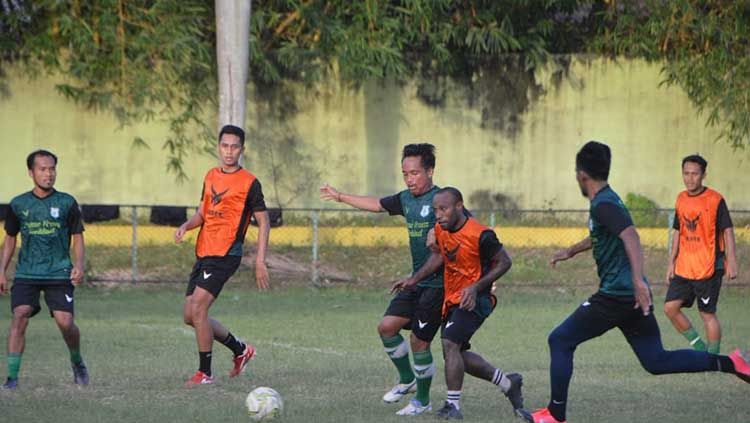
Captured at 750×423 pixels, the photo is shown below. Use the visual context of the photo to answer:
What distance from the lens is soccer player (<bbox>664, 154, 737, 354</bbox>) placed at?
1187 cm

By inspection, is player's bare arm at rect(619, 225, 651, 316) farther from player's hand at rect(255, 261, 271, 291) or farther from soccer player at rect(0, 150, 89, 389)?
soccer player at rect(0, 150, 89, 389)

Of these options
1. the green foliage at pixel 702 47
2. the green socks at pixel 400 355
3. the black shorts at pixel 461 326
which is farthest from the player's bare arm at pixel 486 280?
the green foliage at pixel 702 47

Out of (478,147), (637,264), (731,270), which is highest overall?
(478,147)

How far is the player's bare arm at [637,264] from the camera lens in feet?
24.6

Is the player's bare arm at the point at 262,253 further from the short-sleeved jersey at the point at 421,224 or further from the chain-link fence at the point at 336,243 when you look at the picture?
the chain-link fence at the point at 336,243

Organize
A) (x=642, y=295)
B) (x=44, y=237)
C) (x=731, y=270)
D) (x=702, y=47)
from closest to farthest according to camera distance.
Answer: (x=642, y=295) < (x=44, y=237) < (x=731, y=270) < (x=702, y=47)

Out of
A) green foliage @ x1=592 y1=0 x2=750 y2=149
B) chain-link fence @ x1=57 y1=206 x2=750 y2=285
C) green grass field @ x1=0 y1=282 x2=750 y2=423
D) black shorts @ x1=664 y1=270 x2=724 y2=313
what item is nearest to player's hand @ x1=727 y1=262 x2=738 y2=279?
black shorts @ x1=664 y1=270 x2=724 y2=313

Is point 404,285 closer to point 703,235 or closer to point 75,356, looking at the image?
point 75,356

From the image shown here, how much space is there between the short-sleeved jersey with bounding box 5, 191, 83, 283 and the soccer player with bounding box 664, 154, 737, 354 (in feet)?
18.7

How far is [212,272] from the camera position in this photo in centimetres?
1023

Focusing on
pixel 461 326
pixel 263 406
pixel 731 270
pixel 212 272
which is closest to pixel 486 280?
pixel 461 326

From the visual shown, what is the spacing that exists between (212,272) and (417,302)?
6.34 ft

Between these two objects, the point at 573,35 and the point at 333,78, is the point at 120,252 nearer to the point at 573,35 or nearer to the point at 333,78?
the point at 333,78

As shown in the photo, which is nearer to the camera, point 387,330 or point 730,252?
point 387,330
